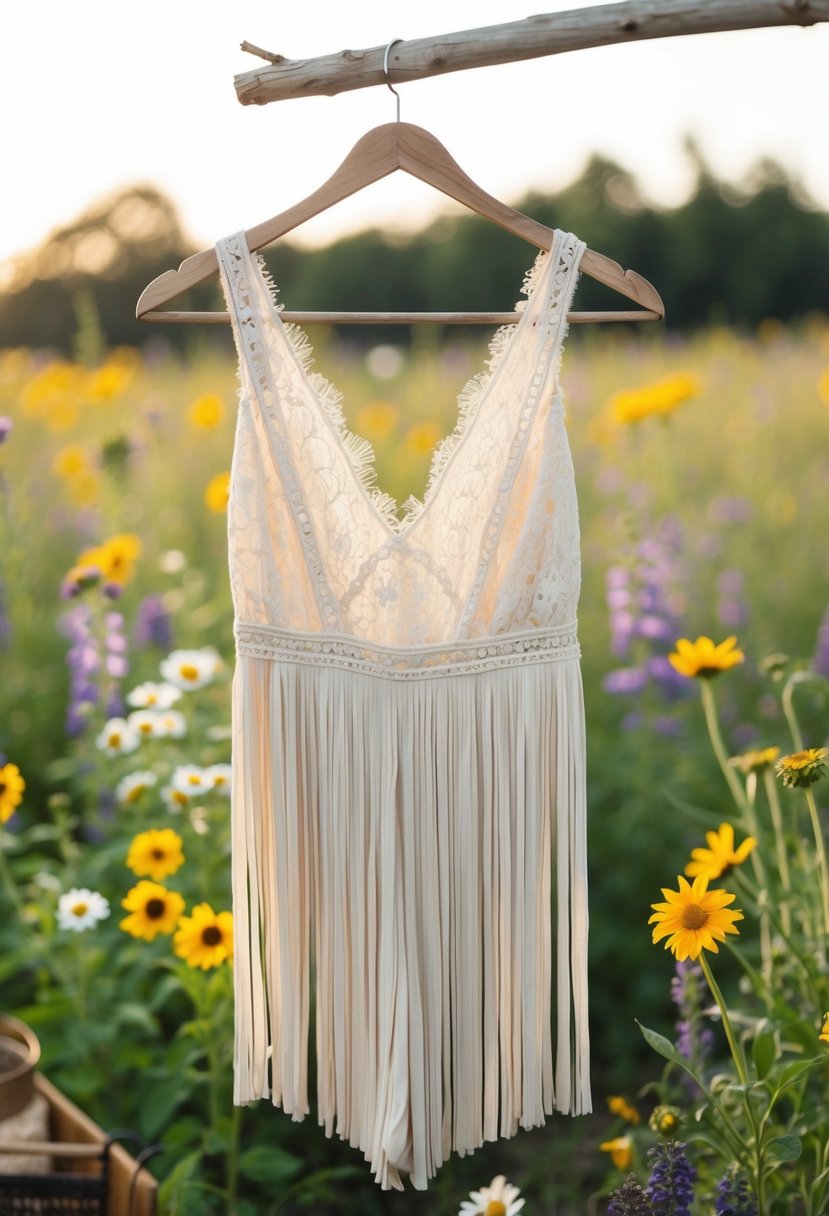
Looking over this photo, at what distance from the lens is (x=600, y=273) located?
1.26m

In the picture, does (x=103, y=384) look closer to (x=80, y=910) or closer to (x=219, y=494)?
(x=219, y=494)

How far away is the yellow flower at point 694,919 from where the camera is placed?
129 centimetres

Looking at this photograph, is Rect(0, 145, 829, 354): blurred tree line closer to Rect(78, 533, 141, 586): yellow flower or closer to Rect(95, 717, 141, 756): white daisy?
Rect(78, 533, 141, 586): yellow flower

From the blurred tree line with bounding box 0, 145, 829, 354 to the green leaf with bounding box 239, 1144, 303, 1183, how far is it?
601cm

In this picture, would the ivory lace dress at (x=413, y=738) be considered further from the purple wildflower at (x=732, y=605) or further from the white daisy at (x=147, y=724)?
the purple wildflower at (x=732, y=605)

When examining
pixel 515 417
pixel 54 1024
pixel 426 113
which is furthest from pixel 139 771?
pixel 426 113

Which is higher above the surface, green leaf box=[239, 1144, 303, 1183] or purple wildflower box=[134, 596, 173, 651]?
purple wildflower box=[134, 596, 173, 651]

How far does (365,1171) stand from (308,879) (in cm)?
93

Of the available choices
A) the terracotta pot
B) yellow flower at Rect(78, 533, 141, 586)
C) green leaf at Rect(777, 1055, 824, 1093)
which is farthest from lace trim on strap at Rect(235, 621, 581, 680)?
yellow flower at Rect(78, 533, 141, 586)

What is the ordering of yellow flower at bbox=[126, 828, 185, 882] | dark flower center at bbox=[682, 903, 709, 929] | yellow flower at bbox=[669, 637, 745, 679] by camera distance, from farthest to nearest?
1. yellow flower at bbox=[126, 828, 185, 882]
2. yellow flower at bbox=[669, 637, 745, 679]
3. dark flower center at bbox=[682, 903, 709, 929]

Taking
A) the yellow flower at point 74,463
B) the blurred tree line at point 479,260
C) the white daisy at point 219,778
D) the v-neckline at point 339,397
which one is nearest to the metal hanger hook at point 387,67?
the v-neckline at point 339,397

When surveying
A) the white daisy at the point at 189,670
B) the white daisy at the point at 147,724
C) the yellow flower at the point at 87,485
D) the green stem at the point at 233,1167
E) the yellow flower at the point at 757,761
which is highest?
the yellow flower at the point at 87,485

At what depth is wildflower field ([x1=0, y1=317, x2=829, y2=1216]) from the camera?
162 centimetres

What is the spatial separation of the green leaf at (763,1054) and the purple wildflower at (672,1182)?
206 millimetres
